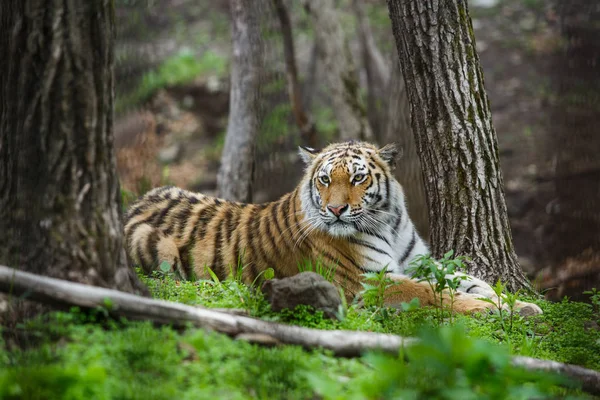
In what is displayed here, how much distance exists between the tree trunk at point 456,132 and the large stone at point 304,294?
1701 mm

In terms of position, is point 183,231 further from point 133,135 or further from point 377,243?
point 133,135

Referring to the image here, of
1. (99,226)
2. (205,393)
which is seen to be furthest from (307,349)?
(99,226)

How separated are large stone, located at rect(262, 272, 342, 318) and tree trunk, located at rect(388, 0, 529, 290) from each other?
5.58ft

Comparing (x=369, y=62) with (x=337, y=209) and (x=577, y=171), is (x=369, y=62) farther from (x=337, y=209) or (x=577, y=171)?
(x=337, y=209)

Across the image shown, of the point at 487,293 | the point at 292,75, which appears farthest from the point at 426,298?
the point at 292,75

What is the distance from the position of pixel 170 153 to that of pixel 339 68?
5.31m

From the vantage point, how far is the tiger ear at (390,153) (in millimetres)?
4992

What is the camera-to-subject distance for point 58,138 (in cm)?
298

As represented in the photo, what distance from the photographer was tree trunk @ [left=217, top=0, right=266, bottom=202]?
25.0 ft

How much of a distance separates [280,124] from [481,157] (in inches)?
290

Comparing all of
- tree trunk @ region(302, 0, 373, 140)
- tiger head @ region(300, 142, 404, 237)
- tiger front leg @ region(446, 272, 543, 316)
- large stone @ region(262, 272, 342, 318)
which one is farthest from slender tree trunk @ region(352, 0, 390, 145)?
large stone @ region(262, 272, 342, 318)

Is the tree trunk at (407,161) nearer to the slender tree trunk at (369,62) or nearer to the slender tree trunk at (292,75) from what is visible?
the slender tree trunk at (292,75)

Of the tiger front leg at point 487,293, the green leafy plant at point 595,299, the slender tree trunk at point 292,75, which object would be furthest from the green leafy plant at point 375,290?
the slender tree trunk at point 292,75

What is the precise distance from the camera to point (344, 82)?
930 centimetres
